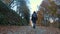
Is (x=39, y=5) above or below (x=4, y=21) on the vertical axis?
above

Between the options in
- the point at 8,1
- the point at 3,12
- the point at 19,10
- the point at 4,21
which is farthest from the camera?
the point at 19,10

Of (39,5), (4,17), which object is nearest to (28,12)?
(39,5)

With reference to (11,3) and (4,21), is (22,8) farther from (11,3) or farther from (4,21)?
(4,21)

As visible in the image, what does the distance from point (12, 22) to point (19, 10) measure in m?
14.8

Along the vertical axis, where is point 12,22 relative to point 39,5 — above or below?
below

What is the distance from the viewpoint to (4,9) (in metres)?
31.2

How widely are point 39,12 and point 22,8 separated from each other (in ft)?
60.4

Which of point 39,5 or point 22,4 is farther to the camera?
point 39,5

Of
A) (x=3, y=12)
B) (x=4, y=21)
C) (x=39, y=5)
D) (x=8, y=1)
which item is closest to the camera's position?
(x=4, y=21)

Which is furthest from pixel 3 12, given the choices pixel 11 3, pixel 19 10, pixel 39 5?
pixel 39 5

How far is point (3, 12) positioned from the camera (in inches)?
1212

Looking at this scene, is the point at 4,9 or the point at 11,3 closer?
the point at 4,9

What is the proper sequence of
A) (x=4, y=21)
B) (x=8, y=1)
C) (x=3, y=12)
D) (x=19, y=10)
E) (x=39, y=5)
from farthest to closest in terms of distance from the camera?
(x=39, y=5) → (x=19, y=10) → (x=8, y=1) → (x=3, y=12) → (x=4, y=21)

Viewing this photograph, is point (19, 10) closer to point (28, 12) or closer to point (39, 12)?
point (28, 12)
